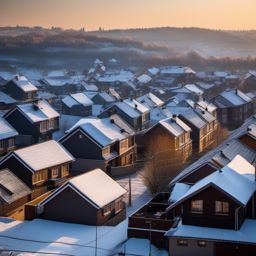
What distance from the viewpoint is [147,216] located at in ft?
68.5

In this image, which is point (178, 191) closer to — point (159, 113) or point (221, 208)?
point (221, 208)

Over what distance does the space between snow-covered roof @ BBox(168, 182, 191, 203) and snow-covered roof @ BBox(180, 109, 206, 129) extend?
16846 millimetres

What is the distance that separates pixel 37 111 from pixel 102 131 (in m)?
8.74

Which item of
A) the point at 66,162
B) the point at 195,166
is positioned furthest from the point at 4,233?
the point at 195,166

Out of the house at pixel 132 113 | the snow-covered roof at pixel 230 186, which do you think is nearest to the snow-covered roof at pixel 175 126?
the house at pixel 132 113

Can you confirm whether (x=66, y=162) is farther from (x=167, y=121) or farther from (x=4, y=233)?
(x=167, y=121)

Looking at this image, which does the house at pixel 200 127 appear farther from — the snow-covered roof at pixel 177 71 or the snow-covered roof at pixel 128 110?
the snow-covered roof at pixel 177 71

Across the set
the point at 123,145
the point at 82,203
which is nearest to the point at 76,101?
the point at 123,145

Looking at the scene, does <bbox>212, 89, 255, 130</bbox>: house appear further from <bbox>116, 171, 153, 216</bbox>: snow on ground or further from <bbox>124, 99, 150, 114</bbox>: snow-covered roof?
<bbox>116, 171, 153, 216</bbox>: snow on ground

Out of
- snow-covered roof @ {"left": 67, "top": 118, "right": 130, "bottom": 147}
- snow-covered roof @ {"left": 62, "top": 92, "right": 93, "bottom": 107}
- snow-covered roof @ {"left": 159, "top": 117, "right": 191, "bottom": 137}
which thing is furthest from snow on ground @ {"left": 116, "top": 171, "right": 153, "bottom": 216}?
snow-covered roof @ {"left": 62, "top": 92, "right": 93, "bottom": 107}

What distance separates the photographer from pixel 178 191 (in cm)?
2269

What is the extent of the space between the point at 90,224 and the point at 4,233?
3825 mm

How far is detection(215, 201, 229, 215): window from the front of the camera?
1834 cm

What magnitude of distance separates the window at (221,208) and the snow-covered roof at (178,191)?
10.6ft
